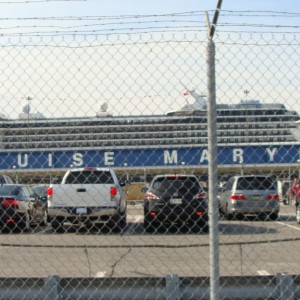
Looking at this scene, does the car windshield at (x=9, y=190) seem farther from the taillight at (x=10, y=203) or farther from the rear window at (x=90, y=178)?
the rear window at (x=90, y=178)

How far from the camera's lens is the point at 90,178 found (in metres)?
14.9

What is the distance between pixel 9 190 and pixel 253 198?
7.76m

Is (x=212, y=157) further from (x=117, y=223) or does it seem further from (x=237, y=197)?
(x=237, y=197)

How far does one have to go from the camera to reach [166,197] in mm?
14734

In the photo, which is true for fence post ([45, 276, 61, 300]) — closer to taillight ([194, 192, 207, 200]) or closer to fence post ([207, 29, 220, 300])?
fence post ([207, 29, 220, 300])

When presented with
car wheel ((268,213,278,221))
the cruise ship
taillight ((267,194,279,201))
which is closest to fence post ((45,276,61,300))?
the cruise ship

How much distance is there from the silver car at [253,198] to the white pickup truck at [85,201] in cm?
563

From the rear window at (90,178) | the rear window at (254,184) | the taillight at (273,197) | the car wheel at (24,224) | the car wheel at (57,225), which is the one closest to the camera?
the rear window at (90,178)

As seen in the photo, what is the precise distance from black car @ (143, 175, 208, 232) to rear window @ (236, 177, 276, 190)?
4.58 m

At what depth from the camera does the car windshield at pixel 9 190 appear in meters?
15.6

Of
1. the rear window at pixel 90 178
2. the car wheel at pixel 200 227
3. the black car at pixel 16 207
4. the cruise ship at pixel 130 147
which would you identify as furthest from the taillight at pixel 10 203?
the cruise ship at pixel 130 147

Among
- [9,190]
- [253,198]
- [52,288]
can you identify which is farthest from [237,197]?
[52,288]

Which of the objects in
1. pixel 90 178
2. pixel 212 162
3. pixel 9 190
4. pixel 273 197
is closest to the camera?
pixel 212 162

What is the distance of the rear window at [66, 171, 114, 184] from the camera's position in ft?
45.5
